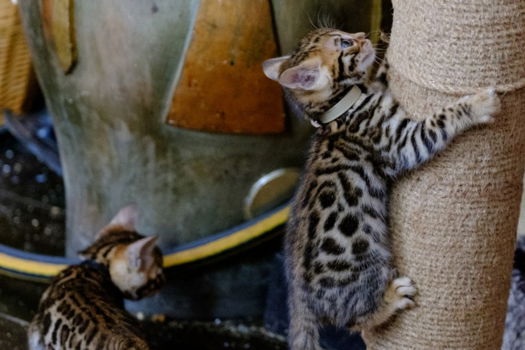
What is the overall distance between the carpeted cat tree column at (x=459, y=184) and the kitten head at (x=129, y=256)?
828mm

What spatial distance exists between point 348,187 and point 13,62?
94.7 inches

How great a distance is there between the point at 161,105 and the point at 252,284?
27.7 inches

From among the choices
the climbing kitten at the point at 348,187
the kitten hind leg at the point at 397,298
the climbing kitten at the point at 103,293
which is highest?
the climbing kitten at the point at 348,187

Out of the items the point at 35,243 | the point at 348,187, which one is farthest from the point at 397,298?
the point at 35,243

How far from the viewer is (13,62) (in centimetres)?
341

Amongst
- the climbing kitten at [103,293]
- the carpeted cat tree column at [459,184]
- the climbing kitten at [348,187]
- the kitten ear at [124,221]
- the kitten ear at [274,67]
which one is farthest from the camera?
the kitten ear at [124,221]

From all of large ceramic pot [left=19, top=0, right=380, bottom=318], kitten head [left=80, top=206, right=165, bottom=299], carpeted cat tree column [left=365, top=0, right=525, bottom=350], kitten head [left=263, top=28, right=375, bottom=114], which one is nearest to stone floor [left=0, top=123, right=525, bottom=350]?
large ceramic pot [left=19, top=0, right=380, bottom=318]

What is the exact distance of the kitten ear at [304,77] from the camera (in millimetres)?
1496

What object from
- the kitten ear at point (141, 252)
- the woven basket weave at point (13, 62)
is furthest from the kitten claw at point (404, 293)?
the woven basket weave at point (13, 62)

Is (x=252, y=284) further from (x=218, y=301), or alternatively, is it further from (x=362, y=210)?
(x=362, y=210)

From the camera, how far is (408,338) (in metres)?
1.49

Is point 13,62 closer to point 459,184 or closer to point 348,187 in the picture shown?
point 348,187

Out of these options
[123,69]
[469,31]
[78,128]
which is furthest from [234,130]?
[469,31]

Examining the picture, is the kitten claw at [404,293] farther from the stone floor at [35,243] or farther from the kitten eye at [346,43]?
the stone floor at [35,243]
